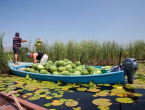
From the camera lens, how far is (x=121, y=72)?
358cm

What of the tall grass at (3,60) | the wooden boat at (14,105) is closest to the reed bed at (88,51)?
the tall grass at (3,60)

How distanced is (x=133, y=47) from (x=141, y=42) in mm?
793

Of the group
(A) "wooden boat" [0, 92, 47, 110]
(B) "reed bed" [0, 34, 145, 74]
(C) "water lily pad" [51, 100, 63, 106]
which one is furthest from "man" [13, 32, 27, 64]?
(C) "water lily pad" [51, 100, 63, 106]

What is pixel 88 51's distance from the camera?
329 inches

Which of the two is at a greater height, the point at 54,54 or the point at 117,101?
the point at 54,54

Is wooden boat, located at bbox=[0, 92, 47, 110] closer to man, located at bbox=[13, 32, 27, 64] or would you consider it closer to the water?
the water

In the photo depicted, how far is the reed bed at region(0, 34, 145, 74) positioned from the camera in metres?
7.71

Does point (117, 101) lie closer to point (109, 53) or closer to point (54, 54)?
point (54, 54)

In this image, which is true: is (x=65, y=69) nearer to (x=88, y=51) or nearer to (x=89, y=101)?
(x=89, y=101)

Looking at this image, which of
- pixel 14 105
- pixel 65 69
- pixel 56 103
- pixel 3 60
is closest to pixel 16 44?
pixel 3 60

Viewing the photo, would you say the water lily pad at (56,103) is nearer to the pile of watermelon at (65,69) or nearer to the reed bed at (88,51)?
the pile of watermelon at (65,69)

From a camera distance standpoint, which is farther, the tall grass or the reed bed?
the reed bed

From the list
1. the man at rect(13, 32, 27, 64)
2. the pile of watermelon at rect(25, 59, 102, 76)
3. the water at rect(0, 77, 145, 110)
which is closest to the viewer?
the water at rect(0, 77, 145, 110)

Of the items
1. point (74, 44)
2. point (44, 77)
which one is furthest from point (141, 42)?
point (44, 77)
